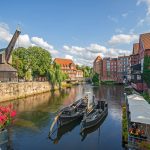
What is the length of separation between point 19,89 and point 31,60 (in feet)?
57.2

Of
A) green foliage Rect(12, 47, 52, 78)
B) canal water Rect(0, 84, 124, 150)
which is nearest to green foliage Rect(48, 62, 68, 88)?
green foliage Rect(12, 47, 52, 78)

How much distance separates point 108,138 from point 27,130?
34.2 ft

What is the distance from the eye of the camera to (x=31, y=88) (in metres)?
60.6

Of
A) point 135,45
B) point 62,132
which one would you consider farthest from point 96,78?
point 62,132

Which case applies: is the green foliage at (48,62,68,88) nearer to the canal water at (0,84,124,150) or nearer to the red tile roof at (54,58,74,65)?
the red tile roof at (54,58,74,65)

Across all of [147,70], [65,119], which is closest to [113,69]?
[147,70]

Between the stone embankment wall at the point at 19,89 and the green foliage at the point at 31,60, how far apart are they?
227 inches

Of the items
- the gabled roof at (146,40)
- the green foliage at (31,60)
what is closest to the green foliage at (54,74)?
the green foliage at (31,60)

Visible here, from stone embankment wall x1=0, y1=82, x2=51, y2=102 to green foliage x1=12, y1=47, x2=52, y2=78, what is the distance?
18.9ft

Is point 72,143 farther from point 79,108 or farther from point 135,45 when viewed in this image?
point 135,45

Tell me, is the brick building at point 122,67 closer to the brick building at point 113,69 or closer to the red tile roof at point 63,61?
the brick building at point 113,69

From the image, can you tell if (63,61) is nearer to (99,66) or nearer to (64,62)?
(64,62)

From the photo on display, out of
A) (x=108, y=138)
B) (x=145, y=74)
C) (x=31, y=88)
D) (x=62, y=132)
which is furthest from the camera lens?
(x=31, y=88)

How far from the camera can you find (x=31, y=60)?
68.2 metres
